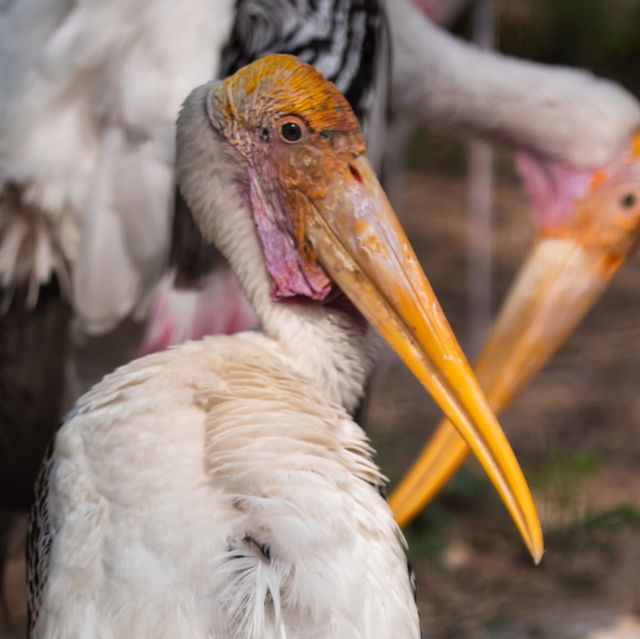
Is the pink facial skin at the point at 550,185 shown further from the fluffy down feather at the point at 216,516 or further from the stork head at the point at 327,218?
the fluffy down feather at the point at 216,516

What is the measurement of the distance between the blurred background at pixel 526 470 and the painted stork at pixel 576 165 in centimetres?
18

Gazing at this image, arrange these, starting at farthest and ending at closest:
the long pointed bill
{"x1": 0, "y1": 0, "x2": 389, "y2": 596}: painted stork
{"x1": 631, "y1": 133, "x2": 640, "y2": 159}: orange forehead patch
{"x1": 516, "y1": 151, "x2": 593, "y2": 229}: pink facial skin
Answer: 1. {"x1": 516, "y1": 151, "x2": 593, "y2": 229}: pink facial skin
2. {"x1": 631, "y1": 133, "x2": 640, "y2": 159}: orange forehead patch
3. {"x1": 0, "y1": 0, "x2": 389, "y2": 596}: painted stork
4. the long pointed bill

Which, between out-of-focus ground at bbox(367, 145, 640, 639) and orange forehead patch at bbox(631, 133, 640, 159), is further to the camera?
out-of-focus ground at bbox(367, 145, 640, 639)

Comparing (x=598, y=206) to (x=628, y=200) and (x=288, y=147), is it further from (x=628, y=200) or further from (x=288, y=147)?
(x=288, y=147)

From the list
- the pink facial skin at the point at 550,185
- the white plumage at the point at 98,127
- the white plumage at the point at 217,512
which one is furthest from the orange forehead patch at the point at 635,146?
the white plumage at the point at 217,512

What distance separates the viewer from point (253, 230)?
1.41 metres

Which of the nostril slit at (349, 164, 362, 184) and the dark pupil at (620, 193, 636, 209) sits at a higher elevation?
the nostril slit at (349, 164, 362, 184)

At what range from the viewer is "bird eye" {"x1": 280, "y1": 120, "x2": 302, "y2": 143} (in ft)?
4.26

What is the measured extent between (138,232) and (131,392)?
733mm

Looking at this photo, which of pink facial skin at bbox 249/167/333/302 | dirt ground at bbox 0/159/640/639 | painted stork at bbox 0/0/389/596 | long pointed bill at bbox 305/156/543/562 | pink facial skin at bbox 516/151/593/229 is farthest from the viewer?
dirt ground at bbox 0/159/640/639

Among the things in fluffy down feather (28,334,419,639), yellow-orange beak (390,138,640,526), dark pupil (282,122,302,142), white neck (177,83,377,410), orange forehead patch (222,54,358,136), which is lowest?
yellow-orange beak (390,138,640,526)

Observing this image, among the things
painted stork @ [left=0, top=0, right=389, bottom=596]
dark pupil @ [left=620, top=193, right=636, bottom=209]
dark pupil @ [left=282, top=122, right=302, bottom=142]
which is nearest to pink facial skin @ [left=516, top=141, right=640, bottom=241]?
dark pupil @ [left=620, top=193, right=636, bottom=209]

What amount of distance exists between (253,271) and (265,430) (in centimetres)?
27

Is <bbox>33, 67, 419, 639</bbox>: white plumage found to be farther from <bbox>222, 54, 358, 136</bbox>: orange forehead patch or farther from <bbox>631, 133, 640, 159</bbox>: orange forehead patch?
<bbox>631, 133, 640, 159</bbox>: orange forehead patch
